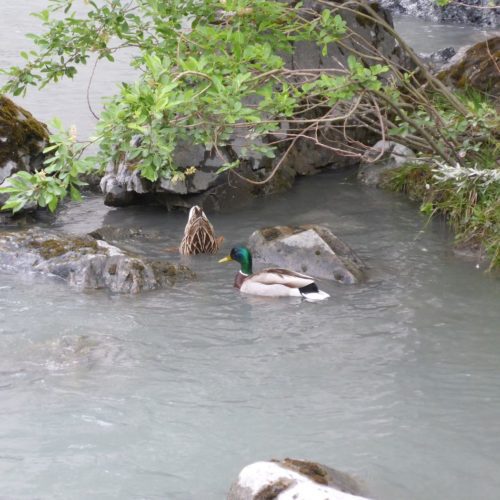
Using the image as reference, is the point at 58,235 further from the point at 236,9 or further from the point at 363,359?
the point at 363,359

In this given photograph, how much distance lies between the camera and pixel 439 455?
635cm

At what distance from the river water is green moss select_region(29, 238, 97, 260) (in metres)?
0.45

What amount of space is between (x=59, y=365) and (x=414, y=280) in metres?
3.99

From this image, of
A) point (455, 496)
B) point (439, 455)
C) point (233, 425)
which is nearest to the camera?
point (455, 496)

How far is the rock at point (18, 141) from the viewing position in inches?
488

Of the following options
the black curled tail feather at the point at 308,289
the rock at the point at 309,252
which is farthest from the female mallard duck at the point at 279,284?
the rock at the point at 309,252

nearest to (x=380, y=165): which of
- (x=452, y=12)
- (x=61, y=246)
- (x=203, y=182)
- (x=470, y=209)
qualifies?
(x=203, y=182)

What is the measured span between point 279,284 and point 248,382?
2.35 metres

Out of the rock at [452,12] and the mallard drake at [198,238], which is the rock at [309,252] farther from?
the rock at [452,12]

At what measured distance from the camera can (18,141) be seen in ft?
41.1

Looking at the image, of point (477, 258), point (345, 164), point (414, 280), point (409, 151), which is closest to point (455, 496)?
point (414, 280)

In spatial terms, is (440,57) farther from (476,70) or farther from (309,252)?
(309,252)

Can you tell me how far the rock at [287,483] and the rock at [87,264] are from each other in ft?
14.8

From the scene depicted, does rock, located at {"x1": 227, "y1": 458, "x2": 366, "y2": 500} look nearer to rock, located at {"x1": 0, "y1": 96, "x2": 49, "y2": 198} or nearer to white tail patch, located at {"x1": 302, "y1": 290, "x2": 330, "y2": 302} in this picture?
white tail patch, located at {"x1": 302, "y1": 290, "x2": 330, "y2": 302}
